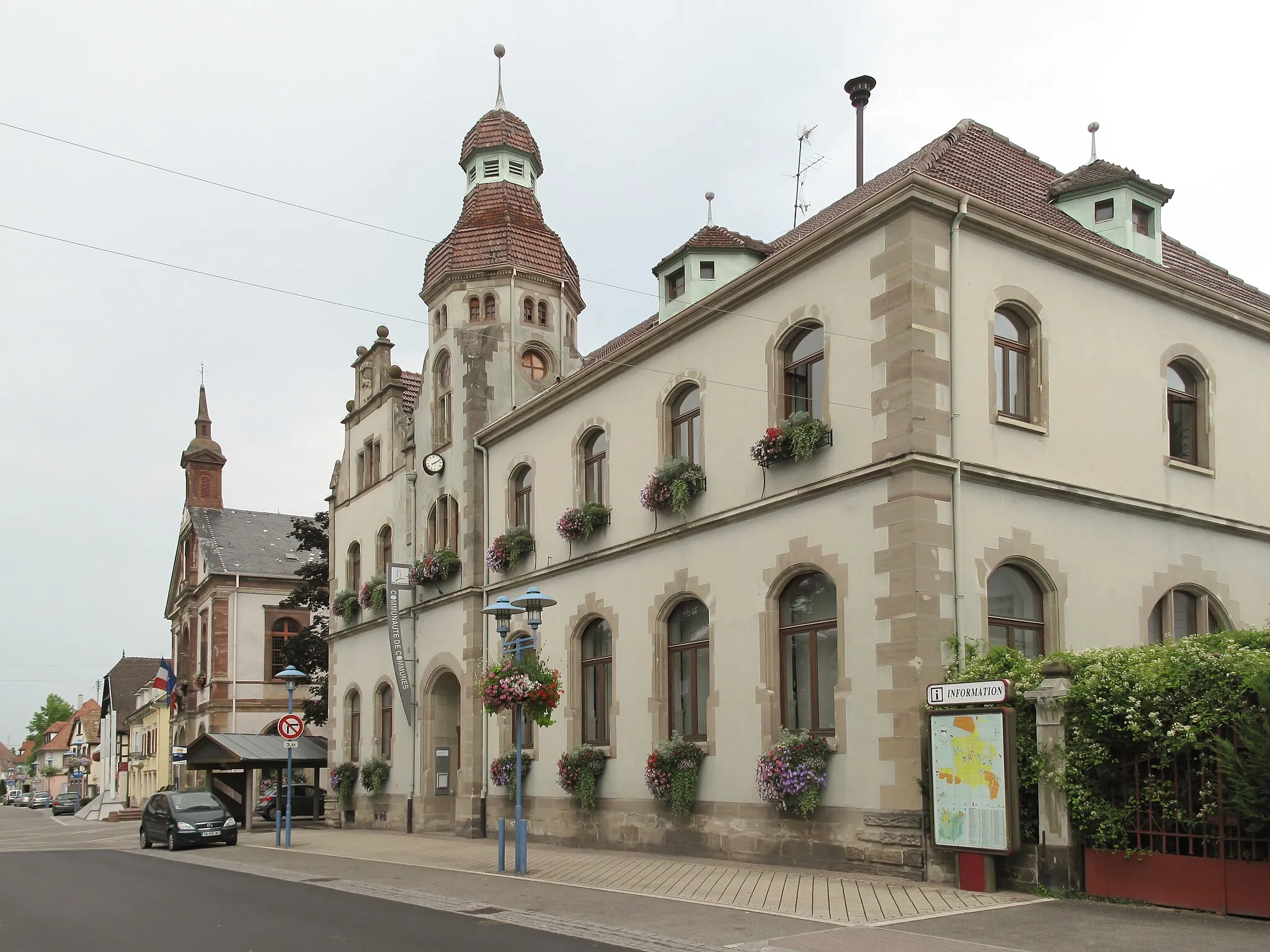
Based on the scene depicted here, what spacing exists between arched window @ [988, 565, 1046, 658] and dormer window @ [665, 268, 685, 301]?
8.66 m

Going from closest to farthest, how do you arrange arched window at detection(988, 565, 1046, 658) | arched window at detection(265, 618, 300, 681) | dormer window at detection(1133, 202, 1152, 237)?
1. arched window at detection(988, 565, 1046, 658)
2. dormer window at detection(1133, 202, 1152, 237)
3. arched window at detection(265, 618, 300, 681)

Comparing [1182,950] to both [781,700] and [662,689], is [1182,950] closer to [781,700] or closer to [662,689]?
[781,700]

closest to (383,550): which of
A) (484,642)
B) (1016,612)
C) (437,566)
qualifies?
(437,566)

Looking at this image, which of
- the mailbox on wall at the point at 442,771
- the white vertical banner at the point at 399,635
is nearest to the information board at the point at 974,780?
the mailbox on wall at the point at 442,771

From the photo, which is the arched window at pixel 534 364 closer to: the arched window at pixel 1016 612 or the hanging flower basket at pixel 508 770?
the hanging flower basket at pixel 508 770

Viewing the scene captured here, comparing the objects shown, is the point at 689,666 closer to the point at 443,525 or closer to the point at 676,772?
the point at 676,772

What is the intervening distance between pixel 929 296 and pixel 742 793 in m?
7.80

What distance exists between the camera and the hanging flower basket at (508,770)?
2566cm

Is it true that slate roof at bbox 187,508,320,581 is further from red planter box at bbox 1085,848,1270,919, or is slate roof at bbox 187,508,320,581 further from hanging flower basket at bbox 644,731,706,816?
red planter box at bbox 1085,848,1270,919

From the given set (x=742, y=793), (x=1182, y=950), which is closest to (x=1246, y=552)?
(x=742, y=793)

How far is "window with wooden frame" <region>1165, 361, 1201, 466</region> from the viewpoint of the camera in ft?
66.6

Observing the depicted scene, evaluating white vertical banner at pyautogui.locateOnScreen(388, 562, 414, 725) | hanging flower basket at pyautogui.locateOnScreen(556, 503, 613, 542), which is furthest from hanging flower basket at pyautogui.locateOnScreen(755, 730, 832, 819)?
white vertical banner at pyautogui.locateOnScreen(388, 562, 414, 725)

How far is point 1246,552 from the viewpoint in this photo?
813 inches

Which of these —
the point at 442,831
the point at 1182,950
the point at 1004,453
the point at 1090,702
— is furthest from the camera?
the point at 442,831
